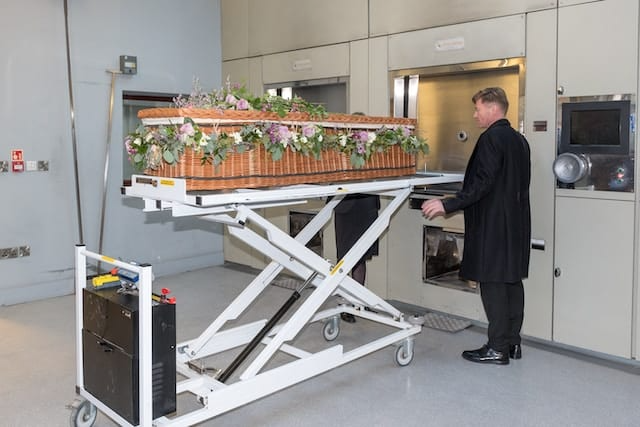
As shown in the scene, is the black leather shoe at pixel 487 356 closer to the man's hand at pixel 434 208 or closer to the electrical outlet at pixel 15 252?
the man's hand at pixel 434 208

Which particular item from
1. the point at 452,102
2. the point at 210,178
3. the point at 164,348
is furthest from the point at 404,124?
the point at 164,348

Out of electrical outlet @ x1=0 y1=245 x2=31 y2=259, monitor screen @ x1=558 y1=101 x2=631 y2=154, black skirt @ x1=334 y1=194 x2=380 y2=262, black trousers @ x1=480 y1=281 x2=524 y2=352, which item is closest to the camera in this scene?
monitor screen @ x1=558 y1=101 x2=631 y2=154

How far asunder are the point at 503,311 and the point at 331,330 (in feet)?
4.06

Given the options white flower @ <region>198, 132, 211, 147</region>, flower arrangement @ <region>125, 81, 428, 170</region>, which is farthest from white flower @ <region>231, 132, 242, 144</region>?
white flower @ <region>198, 132, 211, 147</region>

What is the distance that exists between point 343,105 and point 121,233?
2561 mm

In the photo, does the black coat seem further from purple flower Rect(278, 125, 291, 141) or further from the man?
purple flower Rect(278, 125, 291, 141)

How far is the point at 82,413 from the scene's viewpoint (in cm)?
307

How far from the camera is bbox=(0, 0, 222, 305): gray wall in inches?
213

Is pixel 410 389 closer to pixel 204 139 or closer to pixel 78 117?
pixel 204 139

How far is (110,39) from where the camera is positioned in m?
5.98

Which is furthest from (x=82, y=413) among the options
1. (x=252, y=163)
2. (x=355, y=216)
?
(x=355, y=216)

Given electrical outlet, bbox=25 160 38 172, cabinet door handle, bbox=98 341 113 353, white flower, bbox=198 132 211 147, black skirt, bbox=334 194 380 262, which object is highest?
white flower, bbox=198 132 211 147

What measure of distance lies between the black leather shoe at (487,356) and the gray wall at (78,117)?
3639 millimetres

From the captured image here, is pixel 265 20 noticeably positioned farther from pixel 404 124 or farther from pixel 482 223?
pixel 482 223
